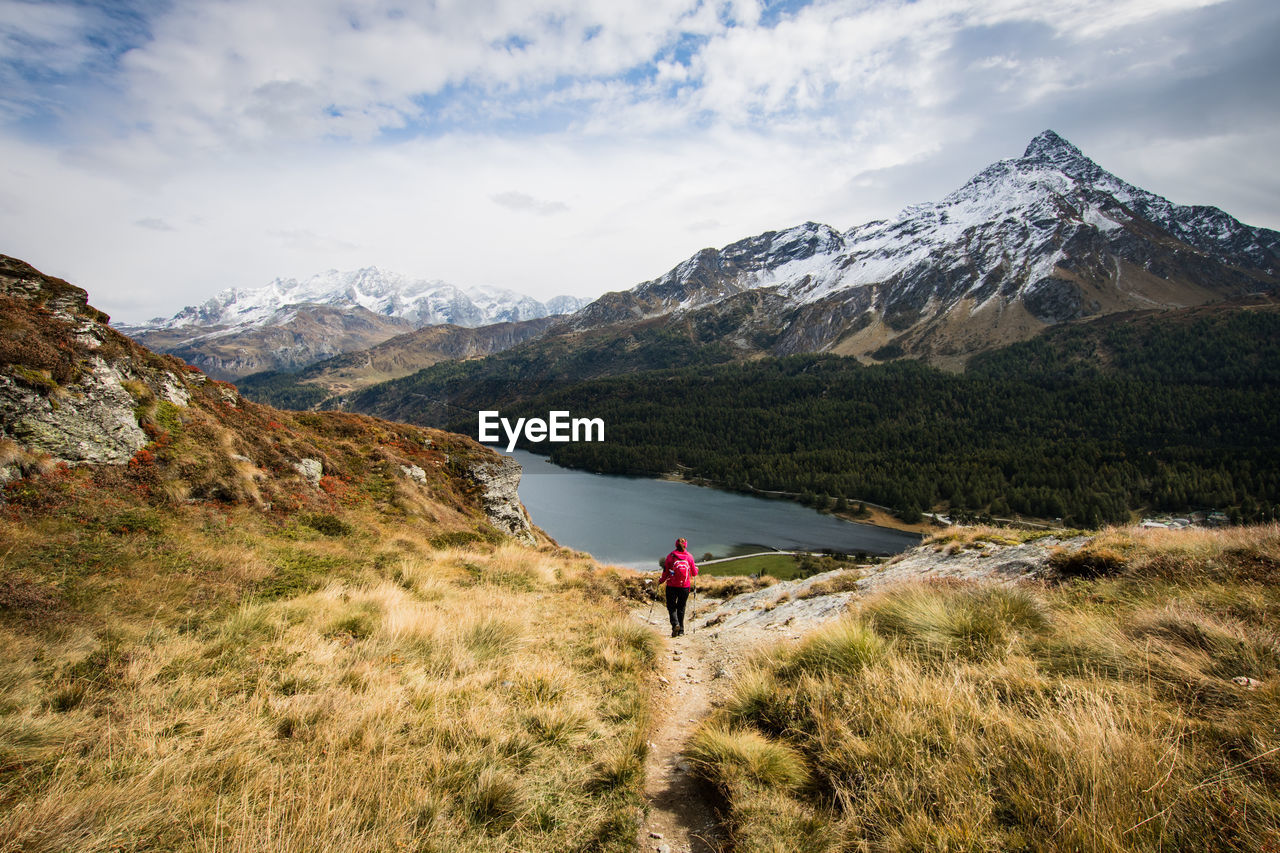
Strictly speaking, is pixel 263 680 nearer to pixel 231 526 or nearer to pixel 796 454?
pixel 231 526

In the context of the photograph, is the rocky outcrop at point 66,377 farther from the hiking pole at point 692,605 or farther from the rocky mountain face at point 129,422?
the hiking pole at point 692,605

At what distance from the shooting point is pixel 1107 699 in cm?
417

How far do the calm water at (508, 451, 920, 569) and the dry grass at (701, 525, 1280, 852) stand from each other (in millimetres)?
68151

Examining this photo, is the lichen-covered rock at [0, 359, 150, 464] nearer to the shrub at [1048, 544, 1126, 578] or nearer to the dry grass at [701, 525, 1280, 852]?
the dry grass at [701, 525, 1280, 852]

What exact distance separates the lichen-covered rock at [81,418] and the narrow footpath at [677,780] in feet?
49.0

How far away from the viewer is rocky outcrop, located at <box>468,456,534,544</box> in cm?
3061

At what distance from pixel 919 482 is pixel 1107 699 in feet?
460

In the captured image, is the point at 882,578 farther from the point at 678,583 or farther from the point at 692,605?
the point at 692,605

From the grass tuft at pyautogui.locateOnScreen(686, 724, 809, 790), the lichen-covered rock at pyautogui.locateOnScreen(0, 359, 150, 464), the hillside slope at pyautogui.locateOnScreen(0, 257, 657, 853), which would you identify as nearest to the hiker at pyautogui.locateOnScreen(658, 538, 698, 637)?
the hillside slope at pyautogui.locateOnScreen(0, 257, 657, 853)

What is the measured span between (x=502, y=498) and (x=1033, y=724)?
102 feet

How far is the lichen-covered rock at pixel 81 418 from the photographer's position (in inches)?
454

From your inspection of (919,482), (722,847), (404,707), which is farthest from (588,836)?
(919,482)

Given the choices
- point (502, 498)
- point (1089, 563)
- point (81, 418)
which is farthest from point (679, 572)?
point (502, 498)

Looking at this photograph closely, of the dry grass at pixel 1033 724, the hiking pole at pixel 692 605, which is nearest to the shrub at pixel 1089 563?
the dry grass at pixel 1033 724
